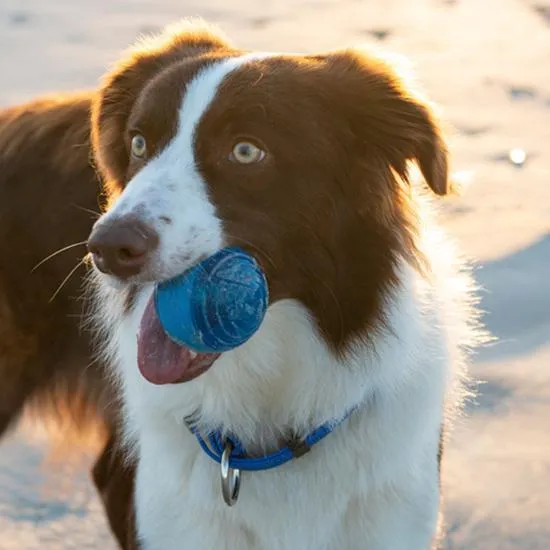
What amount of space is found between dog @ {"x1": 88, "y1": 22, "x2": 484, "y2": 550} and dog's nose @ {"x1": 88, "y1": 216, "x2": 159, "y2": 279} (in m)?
0.19

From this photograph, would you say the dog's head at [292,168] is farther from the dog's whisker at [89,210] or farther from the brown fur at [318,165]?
the dog's whisker at [89,210]

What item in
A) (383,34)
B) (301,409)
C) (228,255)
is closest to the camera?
(228,255)

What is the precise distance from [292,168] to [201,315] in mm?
508

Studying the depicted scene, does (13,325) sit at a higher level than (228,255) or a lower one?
lower

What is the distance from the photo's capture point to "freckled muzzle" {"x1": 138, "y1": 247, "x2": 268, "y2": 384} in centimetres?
307

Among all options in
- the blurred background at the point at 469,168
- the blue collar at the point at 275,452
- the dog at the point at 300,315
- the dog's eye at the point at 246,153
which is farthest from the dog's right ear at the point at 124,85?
the blue collar at the point at 275,452

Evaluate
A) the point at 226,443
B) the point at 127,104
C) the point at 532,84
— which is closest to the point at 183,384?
the point at 226,443

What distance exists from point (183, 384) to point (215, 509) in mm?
383

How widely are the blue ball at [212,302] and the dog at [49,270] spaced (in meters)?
1.10

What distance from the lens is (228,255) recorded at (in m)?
3.13

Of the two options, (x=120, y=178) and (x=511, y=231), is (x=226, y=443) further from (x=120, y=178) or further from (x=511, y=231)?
(x=511, y=231)

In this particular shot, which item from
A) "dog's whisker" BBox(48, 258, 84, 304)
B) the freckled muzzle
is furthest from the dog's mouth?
"dog's whisker" BBox(48, 258, 84, 304)

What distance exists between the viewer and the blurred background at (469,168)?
4.59 m

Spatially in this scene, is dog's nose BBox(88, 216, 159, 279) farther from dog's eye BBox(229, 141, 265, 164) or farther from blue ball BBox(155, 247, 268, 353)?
dog's eye BBox(229, 141, 265, 164)
